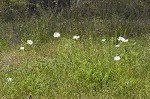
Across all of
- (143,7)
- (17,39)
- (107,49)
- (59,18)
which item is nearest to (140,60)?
(107,49)

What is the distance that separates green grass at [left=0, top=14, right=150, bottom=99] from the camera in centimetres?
478

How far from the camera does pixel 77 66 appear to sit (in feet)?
17.8

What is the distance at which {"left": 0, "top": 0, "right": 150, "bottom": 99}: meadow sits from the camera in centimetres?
480

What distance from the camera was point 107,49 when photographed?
605 cm

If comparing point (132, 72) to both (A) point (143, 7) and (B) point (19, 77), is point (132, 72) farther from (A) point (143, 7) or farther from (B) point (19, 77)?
(A) point (143, 7)

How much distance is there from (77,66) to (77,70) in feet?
0.70

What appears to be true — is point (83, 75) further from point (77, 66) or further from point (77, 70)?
point (77, 66)

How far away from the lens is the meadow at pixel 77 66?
4.80 m

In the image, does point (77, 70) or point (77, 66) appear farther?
point (77, 66)

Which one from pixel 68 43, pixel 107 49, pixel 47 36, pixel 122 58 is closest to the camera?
pixel 122 58

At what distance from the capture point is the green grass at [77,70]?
478cm

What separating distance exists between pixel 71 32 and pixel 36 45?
91cm

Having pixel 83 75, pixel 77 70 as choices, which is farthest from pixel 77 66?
pixel 83 75

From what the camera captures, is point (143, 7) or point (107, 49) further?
point (143, 7)
